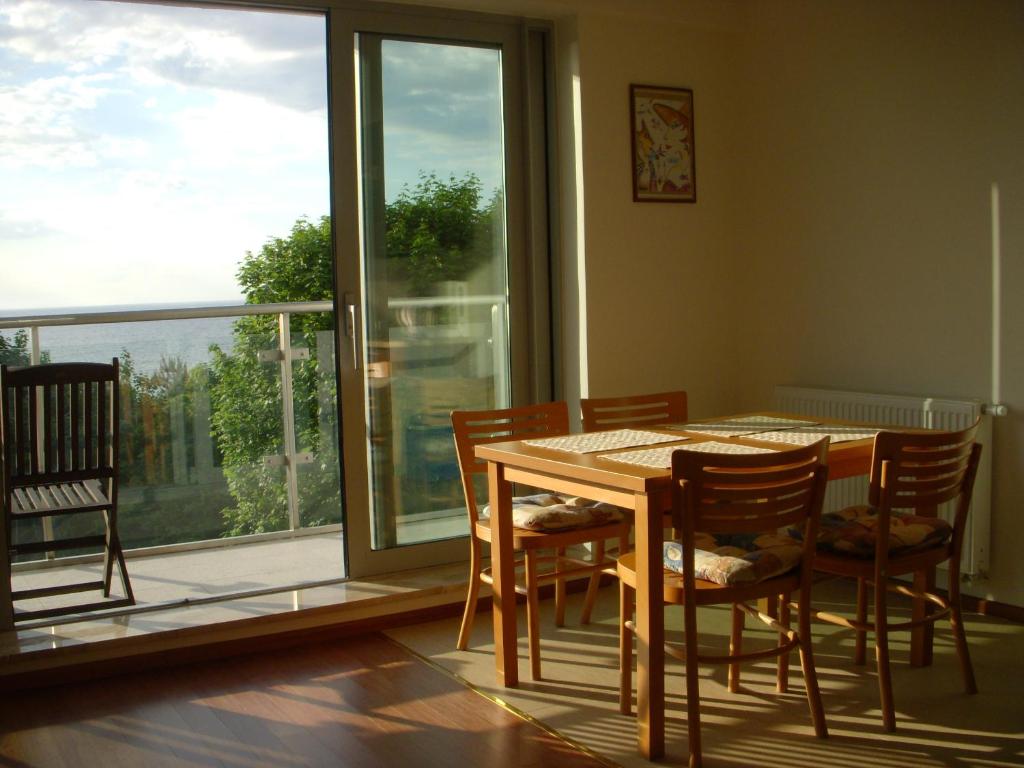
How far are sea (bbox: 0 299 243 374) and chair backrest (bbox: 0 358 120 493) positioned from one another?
442 mm

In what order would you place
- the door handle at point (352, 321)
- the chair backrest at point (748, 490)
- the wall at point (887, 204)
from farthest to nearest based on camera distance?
the door handle at point (352, 321) < the wall at point (887, 204) < the chair backrest at point (748, 490)

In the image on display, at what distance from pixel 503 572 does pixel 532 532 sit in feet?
0.62

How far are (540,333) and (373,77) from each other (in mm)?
1298

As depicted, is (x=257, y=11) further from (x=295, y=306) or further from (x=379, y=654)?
(x=379, y=654)

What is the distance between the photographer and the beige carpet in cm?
272

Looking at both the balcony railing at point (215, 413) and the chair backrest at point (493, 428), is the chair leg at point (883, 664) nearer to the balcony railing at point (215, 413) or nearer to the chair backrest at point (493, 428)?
the chair backrest at point (493, 428)

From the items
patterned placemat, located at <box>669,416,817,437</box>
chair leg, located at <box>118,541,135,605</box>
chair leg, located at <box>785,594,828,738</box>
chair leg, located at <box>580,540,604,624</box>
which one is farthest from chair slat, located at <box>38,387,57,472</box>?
chair leg, located at <box>785,594,828,738</box>

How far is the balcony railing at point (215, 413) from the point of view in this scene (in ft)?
15.1

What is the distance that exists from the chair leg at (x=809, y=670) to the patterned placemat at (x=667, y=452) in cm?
43

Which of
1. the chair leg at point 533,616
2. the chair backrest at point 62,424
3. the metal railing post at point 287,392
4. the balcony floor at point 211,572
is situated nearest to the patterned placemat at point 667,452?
the chair leg at point 533,616

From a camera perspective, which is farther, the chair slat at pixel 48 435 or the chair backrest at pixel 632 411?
the chair slat at pixel 48 435

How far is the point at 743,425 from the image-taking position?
11.8 feet

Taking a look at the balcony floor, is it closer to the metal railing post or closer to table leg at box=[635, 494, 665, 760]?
the metal railing post

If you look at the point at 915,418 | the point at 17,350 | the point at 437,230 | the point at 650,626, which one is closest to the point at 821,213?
the point at 915,418
